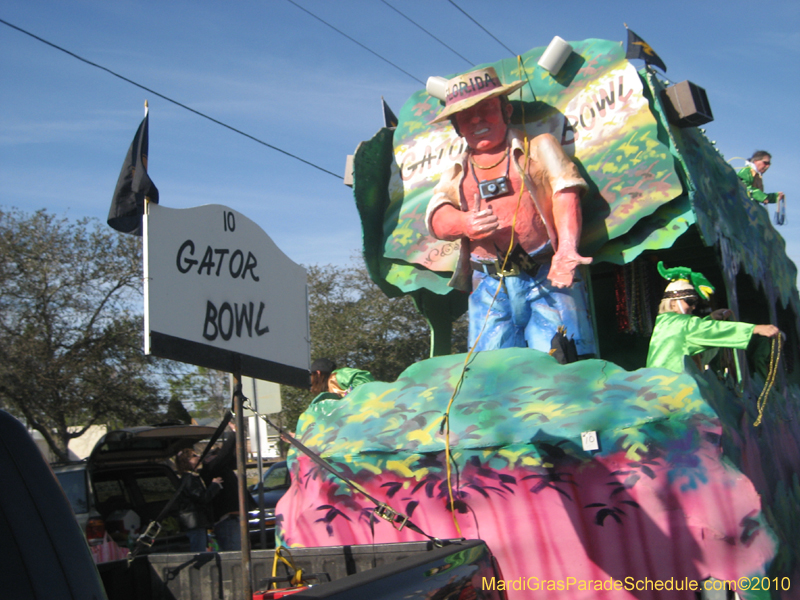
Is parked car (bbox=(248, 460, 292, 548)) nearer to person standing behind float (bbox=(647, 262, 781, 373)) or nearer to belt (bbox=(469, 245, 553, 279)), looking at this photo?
belt (bbox=(469, 245, 553, 279))

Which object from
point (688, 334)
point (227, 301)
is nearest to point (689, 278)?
point (688, 334)

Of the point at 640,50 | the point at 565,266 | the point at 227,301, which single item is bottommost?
the point at 227,301

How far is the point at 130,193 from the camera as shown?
175 inches

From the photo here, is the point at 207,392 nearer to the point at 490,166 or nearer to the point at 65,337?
the point at 65,337

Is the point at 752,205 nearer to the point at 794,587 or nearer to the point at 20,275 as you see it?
the point at 794,587

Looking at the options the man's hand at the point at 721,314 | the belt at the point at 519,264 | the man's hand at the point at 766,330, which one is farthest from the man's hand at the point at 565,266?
the man's hand at the point at 766,330

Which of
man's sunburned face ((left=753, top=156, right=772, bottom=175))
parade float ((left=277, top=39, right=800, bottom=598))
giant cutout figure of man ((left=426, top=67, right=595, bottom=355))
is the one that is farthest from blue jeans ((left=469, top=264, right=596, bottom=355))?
man's sunburned face ((left=753, top=156, right=772, bottom=175))

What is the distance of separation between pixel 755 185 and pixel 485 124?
4.64 metres

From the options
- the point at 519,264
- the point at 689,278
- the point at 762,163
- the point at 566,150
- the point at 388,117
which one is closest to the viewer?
the point at 689,278

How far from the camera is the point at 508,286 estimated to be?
20.0ft

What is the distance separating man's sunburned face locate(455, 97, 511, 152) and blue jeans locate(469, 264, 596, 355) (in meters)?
1.05

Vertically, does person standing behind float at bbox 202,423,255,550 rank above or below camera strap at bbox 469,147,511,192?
below

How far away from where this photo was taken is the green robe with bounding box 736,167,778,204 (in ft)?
29.2
